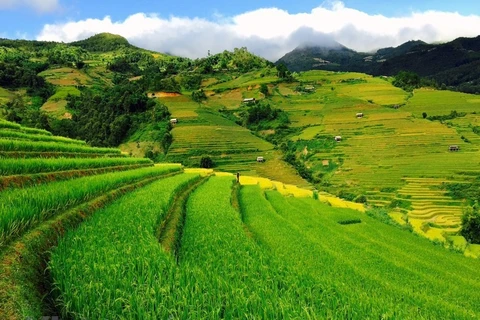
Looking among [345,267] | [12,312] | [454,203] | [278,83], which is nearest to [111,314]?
[12,312]

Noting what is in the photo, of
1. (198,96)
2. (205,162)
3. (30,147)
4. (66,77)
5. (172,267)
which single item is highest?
(66,77)

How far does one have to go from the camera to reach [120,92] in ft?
229

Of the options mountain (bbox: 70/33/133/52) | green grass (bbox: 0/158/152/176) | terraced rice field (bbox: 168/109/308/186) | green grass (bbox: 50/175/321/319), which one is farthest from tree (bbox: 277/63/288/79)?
mountain (bbox: 70/33/133/52)

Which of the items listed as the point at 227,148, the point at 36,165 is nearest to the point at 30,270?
the point at 36,165

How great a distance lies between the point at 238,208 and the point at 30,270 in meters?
10.9

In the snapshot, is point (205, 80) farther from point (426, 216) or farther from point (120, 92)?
point (426, 216)

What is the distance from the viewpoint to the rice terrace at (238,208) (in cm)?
389

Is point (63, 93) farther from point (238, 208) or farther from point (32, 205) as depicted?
point (32, 205)

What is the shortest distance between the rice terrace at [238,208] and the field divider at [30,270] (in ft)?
0.08

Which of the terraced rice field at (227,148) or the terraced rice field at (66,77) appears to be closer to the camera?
the terraced rice field at (227,148)

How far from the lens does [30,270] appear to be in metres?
4.00

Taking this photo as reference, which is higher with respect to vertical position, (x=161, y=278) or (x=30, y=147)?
(x=30, y=147)

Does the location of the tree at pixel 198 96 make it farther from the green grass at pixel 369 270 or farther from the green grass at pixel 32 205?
the green grass at pixel 32 205

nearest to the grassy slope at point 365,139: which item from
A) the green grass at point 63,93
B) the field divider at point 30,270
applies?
the green grass at point 63,93
